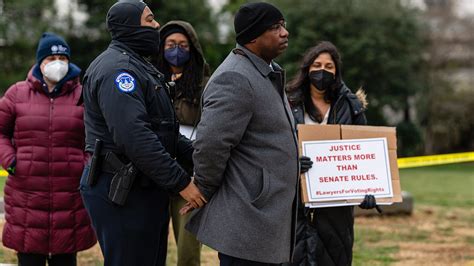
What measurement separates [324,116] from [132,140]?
1.97 m

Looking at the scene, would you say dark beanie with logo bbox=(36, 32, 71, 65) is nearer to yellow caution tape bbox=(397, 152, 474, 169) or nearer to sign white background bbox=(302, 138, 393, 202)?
sign white background bbox=(302, 138, 393, 202)

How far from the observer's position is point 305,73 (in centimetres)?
527

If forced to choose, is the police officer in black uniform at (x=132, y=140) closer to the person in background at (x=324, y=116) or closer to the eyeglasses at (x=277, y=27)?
the eyeglasses at (x=277, y=27)

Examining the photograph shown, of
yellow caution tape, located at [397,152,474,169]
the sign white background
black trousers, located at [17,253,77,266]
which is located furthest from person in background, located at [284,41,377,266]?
yellow caution tape, located at [397,152,474,169]

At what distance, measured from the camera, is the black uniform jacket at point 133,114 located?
11.6ft

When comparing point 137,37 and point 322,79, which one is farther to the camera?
point 322,79

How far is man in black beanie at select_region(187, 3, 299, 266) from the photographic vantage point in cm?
355

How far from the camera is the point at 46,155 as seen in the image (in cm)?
505

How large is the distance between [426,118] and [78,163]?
28.9m

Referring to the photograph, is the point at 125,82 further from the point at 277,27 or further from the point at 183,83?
the point at 183,83

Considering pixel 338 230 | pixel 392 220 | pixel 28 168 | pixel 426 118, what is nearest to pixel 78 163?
pixel 28 168

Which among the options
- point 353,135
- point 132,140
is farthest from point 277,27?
point 353,135

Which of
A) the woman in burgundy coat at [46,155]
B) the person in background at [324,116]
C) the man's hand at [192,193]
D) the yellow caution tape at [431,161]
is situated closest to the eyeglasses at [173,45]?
the woman in burgundy coat at [46,155]

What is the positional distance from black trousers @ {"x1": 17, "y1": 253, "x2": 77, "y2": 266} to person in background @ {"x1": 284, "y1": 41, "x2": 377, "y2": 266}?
160 centimetres
